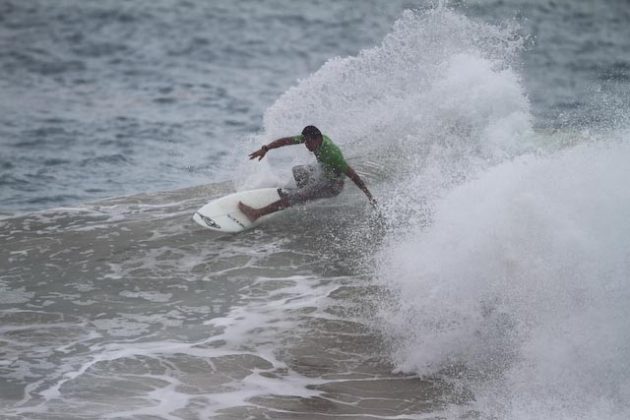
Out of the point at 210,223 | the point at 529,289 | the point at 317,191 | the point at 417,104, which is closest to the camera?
the point at 529,289

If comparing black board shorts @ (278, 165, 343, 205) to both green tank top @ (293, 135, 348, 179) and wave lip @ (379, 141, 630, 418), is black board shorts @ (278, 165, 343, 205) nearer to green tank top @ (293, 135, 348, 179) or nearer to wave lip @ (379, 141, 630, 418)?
green tank top @ (293, 135, 348, 179)

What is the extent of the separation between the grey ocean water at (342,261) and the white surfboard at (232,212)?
0.18 metres

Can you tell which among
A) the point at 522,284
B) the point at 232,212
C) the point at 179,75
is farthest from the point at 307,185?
the point at 179,75

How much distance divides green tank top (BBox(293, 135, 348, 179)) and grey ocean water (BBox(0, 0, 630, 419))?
3.16 ft

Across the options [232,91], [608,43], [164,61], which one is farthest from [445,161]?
[608,43]

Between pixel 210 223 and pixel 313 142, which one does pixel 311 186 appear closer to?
pixel 313 142

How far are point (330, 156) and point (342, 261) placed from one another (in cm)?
142

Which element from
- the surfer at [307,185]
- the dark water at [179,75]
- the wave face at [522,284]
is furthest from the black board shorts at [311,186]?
the dark water at [179,75]

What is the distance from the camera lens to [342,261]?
13.0 meters

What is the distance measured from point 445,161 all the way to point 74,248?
19.2 feet

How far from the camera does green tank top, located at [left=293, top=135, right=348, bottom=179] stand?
13.4 meters

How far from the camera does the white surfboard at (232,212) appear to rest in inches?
545

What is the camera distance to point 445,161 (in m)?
15.9

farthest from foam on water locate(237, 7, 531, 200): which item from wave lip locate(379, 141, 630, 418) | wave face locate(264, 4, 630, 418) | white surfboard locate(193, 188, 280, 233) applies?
wave lip locate(379, 141, 630, 418)
